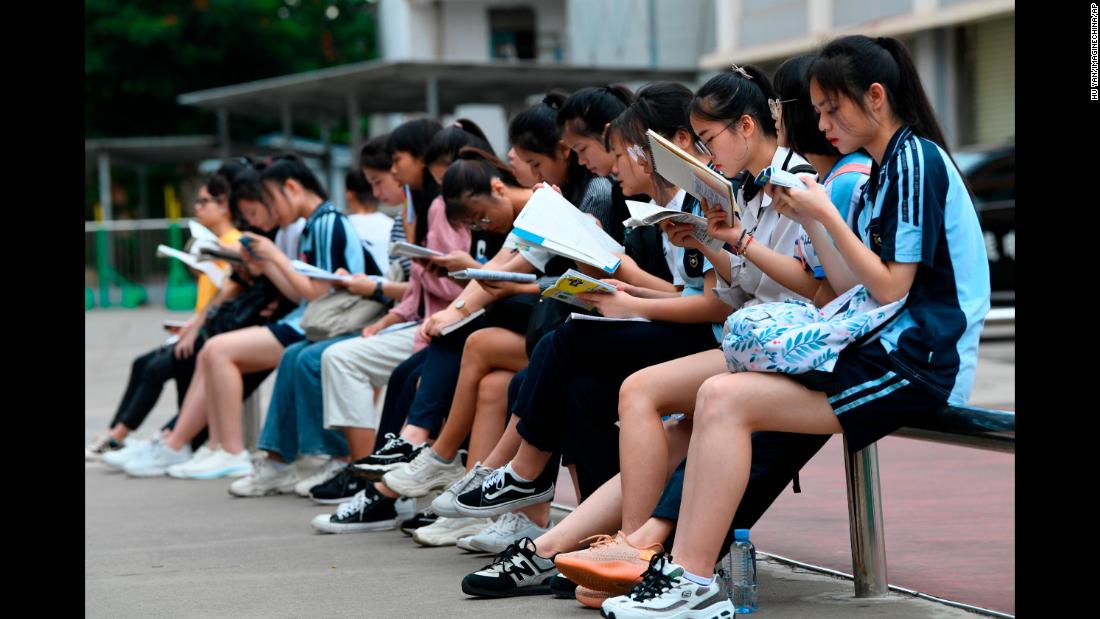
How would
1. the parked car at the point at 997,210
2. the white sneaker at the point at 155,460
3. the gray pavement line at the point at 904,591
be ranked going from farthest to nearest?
1. the parked car at the point at 997,210
2. the white sneaker at the point at 155,460
3. the gray pavement line at the point at 904,591

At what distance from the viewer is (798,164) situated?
173 inches

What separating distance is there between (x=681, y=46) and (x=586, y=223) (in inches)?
1015

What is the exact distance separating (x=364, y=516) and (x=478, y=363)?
0.90 metres

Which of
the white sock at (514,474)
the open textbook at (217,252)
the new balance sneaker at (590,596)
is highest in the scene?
the open textbook at (217,252)

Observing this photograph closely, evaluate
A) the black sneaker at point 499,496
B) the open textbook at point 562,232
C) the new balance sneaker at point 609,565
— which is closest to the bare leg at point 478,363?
the black sneaker at point 499,496

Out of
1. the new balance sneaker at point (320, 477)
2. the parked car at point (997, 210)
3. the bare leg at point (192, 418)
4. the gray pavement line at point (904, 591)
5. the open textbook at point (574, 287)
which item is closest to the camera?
the gray pavement line at point (904, 591)

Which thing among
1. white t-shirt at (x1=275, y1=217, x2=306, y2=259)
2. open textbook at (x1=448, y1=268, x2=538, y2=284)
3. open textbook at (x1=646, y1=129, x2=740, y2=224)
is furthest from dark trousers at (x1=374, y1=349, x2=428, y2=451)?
open textbook at (x1=646, y1=129, x2=740, y2=224)

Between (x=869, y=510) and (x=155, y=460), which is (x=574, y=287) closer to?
(x=869, y=510)

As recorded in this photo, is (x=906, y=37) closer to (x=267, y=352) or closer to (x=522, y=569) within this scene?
(x=267, y=352)

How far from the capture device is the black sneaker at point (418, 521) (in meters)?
5.88

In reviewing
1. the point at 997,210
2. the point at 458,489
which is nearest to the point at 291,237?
the point at 458,489

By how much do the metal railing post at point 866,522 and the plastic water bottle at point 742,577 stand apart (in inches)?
11.7

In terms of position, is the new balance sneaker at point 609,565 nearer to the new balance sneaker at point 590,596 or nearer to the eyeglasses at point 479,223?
the new balance sneaker at point 590,596

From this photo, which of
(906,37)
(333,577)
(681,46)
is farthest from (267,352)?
(681,46)
